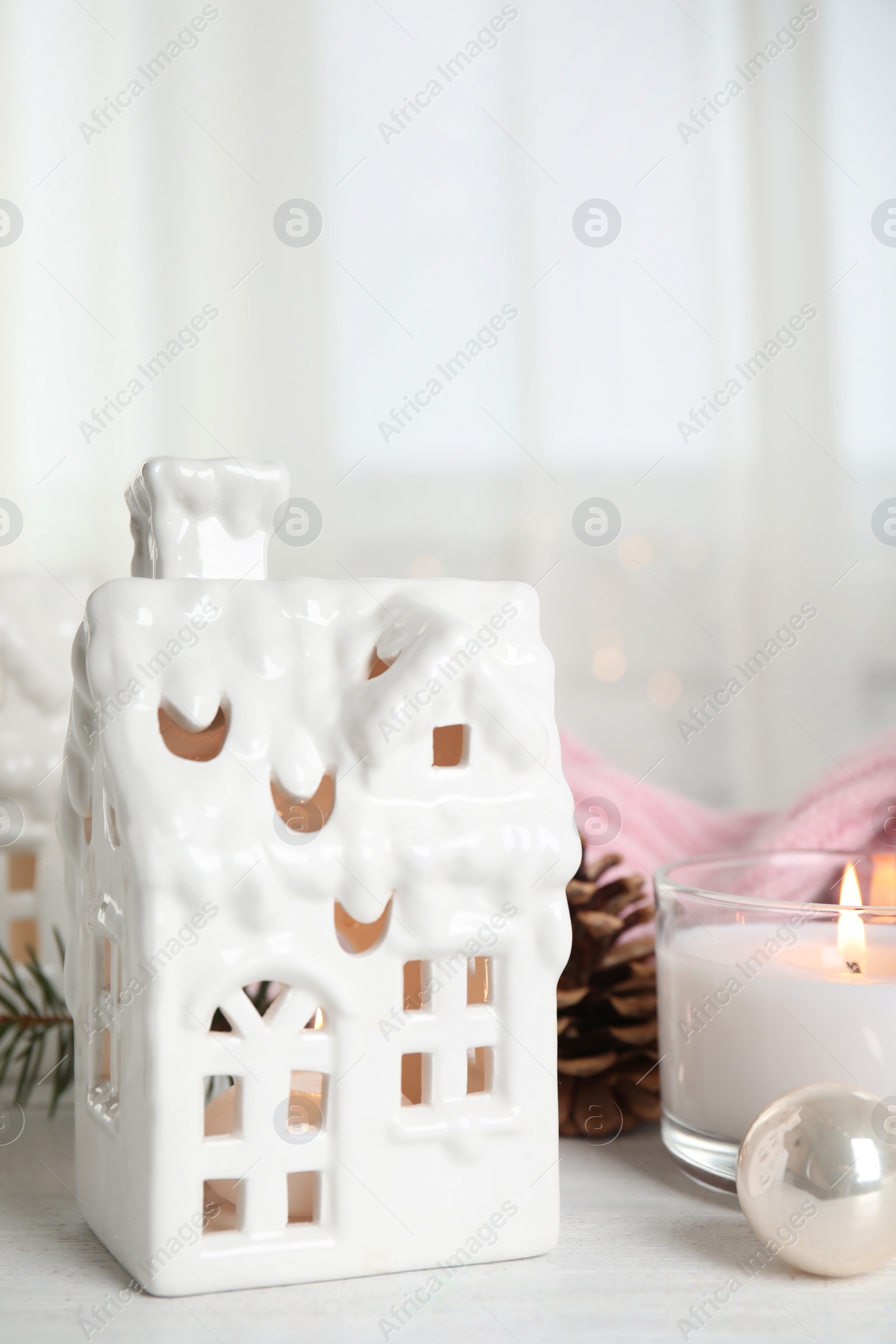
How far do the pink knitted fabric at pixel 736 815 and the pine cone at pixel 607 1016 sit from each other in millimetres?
62

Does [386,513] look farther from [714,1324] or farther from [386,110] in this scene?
[714,1324]

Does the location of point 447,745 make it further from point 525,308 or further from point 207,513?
point 525,308

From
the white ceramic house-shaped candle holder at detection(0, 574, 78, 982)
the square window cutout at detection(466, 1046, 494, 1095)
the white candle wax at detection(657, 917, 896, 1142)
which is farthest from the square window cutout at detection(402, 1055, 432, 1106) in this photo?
the white ceramic house-shaped candle holder at detection(0, 574, 78, 982)

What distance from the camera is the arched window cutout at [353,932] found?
0.45 meters

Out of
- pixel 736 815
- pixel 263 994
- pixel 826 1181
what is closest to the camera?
pixel 826 1181

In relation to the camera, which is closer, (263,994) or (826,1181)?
(826,1181)

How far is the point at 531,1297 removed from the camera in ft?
1.39

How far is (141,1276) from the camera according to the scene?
42 cm

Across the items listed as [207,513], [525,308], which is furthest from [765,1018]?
[525,308]

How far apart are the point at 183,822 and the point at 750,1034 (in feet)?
0.87

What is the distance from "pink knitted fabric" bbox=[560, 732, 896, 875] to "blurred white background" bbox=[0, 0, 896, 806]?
0.18 ft

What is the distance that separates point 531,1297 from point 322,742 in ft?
0.70

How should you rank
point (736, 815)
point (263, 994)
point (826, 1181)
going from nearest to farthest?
1. point (826, 1181)
2. point (263, 994)
3. point (736, 815)

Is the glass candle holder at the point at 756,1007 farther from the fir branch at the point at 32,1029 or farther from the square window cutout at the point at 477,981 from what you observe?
the fir branch at the point at 32,1029
